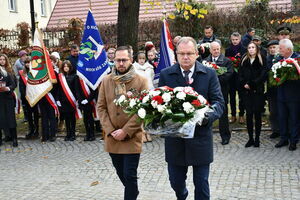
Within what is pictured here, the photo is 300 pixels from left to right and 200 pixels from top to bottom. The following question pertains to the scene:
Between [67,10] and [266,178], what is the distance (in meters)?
25.1

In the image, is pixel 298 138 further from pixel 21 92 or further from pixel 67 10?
pixel 67 10

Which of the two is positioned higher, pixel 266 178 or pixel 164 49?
pixel 164 49

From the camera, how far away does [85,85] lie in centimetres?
1017

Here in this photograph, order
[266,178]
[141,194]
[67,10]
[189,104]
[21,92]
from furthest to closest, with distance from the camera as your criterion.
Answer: [67,10]
[21,92]
[266,178]
[141,194]
[189,104]

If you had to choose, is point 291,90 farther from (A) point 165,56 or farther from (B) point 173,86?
(B) point 173,86

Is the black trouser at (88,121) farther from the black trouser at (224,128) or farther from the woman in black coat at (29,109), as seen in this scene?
the black trouser at (224,128)

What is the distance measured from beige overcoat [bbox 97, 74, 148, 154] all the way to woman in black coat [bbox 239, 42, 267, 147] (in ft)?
12.5

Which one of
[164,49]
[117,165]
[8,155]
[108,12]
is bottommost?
[8,155]

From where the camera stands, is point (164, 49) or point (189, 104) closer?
point (189, 104)

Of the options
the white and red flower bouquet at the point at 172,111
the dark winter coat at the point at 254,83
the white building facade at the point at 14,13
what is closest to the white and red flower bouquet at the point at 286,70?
the dark winter coat at the point at 254,83

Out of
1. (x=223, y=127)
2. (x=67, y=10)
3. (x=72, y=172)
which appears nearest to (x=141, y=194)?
(x=72, y=172)

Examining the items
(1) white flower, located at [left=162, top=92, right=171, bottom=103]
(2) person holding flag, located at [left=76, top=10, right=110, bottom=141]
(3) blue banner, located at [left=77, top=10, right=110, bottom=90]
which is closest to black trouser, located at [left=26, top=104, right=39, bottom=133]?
(2) person holding flag, located at [left=76, top=10, right=110, bottom=141]

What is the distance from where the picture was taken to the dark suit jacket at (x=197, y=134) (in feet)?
15.5

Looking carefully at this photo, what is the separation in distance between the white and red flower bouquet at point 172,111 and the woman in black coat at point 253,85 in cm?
445
